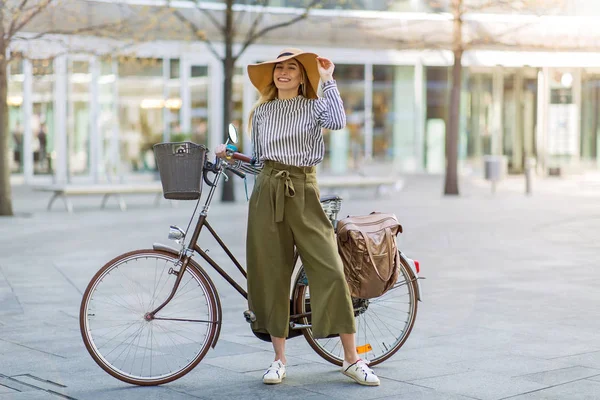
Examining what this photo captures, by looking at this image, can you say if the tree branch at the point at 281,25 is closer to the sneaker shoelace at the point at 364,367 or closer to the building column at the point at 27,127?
the building column at the point at 27,127

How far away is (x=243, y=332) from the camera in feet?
22.8

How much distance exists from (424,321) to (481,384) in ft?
6.55

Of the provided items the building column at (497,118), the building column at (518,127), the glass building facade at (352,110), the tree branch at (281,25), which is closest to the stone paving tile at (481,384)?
the tree branch at (281,25)

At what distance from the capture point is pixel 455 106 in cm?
2225

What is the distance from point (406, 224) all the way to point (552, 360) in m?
9.32

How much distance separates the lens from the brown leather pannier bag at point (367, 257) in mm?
5465

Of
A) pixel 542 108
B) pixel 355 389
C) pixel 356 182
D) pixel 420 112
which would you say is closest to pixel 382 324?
pixel 355 389

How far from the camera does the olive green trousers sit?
5348mm

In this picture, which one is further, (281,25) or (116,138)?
(116,138)

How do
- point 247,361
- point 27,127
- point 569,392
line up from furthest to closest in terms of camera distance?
1. point 27,127
2. point 247,361
3. point 569,392

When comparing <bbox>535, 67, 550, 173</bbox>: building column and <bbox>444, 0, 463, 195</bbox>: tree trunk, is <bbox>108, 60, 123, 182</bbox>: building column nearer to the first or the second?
<bbox>444, 0, 463, 195</bbox>: tree trunk

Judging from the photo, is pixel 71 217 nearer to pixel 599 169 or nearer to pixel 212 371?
pixel 212 371

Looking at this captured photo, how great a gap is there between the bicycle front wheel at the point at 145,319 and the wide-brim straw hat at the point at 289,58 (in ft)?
3.31

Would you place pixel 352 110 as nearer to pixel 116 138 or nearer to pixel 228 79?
pixel 116 138
